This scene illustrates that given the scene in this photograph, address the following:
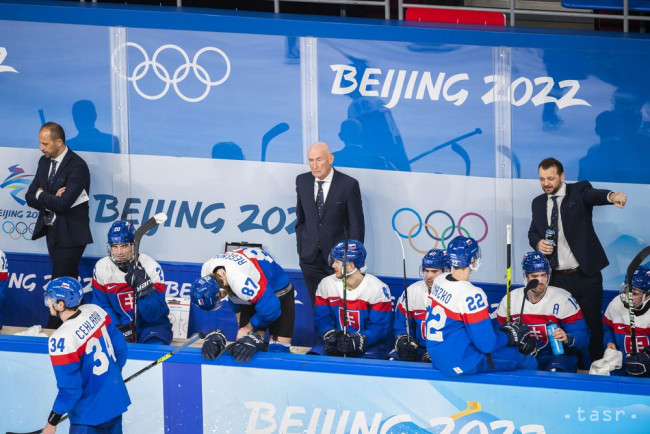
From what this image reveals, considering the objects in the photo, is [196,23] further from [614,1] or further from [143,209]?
[614,1]

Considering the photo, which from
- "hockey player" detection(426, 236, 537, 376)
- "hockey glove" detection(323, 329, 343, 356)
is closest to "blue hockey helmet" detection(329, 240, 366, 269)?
"hockey glove" detection(323, 329, 343, 356)

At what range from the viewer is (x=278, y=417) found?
7.58 metres

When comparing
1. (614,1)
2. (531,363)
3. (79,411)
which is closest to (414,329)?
(531,363)

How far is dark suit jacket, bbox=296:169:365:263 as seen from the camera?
30.8ft

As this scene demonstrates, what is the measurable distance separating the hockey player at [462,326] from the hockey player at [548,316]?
3.41 ft

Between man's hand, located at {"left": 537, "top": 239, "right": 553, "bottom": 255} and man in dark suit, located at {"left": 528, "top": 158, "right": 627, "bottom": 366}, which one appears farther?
man in dark suit, located at {"left": 528, "top": 158, "right": 627, "bottom": 366}

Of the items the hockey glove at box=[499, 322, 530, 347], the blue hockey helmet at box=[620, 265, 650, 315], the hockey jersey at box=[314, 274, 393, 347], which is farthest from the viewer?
the hockey jersey at box=[314, 274, 393, 347]

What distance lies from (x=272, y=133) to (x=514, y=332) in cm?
344

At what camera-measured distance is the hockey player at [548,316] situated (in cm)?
830

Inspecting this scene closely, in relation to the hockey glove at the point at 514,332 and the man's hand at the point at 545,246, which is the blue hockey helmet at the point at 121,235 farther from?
the man's hand at the point at 545,246

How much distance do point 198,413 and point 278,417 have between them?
1.87 ft

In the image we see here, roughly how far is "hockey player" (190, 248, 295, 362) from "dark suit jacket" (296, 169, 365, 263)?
0.77m

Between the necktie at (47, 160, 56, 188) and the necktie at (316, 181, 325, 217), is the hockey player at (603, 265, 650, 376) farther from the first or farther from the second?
the necktie at (47, 160, 56, 188)

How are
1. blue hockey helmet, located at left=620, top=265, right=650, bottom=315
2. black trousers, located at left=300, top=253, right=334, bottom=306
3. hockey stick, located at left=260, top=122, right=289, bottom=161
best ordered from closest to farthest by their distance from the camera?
blue hockey helmet, located at left=620, top=265, right=650, bottom=315 → black trousers, located at left=300, top=253, right=334, bottom=306 → hockey stick, located at left=260, top=122, right=289, bottom=161
